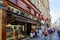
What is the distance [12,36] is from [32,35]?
426 inches

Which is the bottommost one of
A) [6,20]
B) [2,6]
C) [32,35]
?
[32,35]

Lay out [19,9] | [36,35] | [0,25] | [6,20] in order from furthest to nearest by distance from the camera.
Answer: [36,35] → [19,9] → [6,20] → [0,25]

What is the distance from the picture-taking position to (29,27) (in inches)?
1055

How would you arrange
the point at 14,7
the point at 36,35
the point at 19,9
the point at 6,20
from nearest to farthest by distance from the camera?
the point at 6,20 < the point at 14,7 < the point at 19,9 < the point at 36,35

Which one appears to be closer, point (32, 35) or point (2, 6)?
point (2, 6)

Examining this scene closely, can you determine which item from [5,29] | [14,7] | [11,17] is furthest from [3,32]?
[14,7]

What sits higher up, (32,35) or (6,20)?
(6,20)

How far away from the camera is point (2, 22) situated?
546 inches

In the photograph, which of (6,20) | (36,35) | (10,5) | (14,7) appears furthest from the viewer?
(36,35)

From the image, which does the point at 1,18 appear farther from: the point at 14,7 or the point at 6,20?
the point at 14,7

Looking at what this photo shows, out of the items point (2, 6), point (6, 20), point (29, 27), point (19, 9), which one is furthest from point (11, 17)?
point (29, 27)

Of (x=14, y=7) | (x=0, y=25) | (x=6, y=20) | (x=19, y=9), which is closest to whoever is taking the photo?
(x=0, y=25)

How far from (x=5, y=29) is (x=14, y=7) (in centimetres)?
323

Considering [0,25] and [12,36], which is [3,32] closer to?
[0,25]
